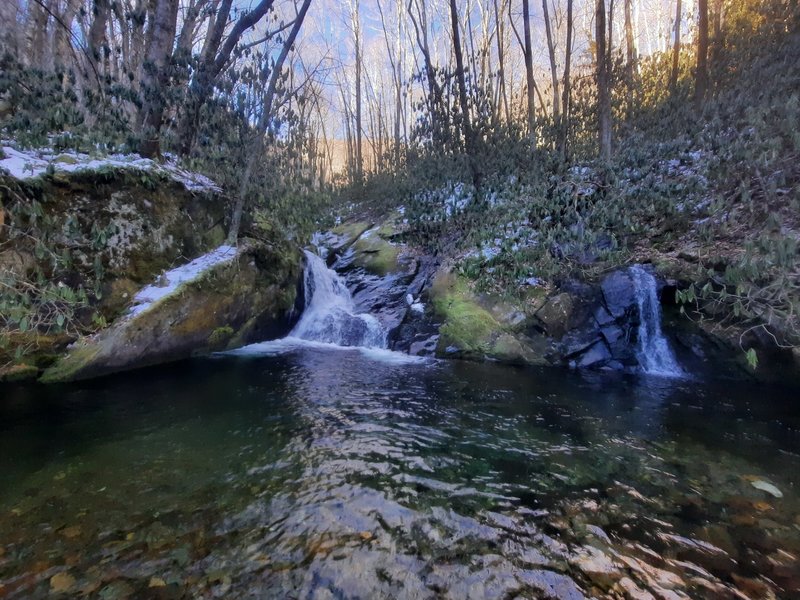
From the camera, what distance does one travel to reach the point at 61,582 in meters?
2.60

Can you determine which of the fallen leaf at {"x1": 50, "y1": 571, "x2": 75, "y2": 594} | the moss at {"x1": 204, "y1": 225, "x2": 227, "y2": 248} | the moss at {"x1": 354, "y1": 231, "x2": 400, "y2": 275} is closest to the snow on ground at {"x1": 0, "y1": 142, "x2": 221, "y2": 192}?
the moss at {"x1": 204, "y1": 225, "x2": 227, "y2": 248}

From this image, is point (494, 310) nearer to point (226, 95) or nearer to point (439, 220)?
point (439, 220)

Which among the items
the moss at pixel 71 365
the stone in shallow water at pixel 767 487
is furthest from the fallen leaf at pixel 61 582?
the stone in shallow water at pixel 767 487

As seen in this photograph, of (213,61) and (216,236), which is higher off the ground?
(213,61)

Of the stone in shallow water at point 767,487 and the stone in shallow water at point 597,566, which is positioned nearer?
the stone in shallow water at point 597,566

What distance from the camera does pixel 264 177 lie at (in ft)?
32.8

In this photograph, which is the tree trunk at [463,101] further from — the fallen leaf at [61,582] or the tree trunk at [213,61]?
the fallen leaf at [61,582]

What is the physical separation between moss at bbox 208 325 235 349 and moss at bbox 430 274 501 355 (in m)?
4.50

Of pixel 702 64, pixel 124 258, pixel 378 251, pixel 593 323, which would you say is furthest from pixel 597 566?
pixel 702 64

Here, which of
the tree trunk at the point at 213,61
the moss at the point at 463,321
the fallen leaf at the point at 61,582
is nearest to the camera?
the fallen leaf at the point at 61,582

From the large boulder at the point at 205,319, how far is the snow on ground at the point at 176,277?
7 centimetres

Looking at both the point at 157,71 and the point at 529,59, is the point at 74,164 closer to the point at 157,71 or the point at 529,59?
the point at 157,71

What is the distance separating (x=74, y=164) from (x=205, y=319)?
3437mm

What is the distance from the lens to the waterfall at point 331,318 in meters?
10.3
